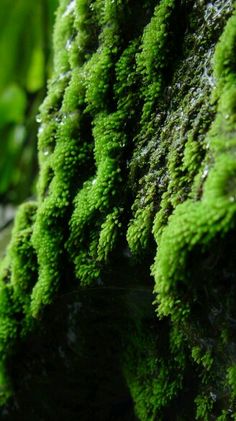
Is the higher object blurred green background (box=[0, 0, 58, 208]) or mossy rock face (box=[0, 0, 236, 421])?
blurred green background (box=[0, 0, 58, 208])

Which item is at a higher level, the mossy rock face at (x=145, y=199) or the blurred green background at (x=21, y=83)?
the blurred green background at (x=21, y=83)

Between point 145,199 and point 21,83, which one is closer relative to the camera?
point 145,199

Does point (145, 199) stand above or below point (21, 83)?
below

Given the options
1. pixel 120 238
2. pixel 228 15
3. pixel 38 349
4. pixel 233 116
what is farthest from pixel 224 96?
pixel 38 349

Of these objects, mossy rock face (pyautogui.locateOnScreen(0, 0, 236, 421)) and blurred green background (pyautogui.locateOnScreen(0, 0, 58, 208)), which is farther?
blurred green background (pyautogui.locateOnScreen(0, 0, 58, 208))
